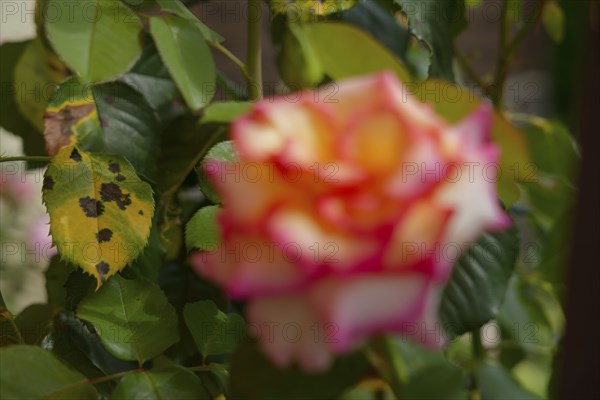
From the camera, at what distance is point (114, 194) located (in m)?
0.33

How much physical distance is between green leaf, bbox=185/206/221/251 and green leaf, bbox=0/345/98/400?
69 mm

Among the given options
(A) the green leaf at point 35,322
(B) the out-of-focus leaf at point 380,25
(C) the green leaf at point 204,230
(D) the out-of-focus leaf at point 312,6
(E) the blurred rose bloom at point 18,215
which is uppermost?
(D) the out-of-focus leaf at point 312,6

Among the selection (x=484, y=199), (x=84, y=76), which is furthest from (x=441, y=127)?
(x=84, y=76)

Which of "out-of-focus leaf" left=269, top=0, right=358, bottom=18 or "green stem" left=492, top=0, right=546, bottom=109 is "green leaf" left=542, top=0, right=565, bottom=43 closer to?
"green stem" left=492, top=0, right=546, bottom=109

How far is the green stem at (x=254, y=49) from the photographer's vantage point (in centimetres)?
38

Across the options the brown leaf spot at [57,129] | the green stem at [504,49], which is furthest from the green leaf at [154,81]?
the green stem at [504,49]

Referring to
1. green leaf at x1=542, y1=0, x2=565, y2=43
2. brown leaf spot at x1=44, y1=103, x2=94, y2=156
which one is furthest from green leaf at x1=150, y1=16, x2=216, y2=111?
green leaf at x1=542, y1=0, x2=565, y2=43

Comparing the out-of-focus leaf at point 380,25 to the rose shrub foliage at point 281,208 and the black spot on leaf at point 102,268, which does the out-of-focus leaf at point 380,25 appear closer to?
the rose shrub foliage at point 281,208

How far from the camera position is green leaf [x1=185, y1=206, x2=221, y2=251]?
0.30 m

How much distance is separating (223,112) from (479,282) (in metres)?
0.23

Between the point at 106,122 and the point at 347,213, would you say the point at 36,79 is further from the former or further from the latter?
the point at 347,213

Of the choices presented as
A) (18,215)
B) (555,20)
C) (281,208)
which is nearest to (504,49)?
(555,20)

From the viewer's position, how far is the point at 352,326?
6.1 inches

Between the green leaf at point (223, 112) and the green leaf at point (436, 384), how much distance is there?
0.10 m
